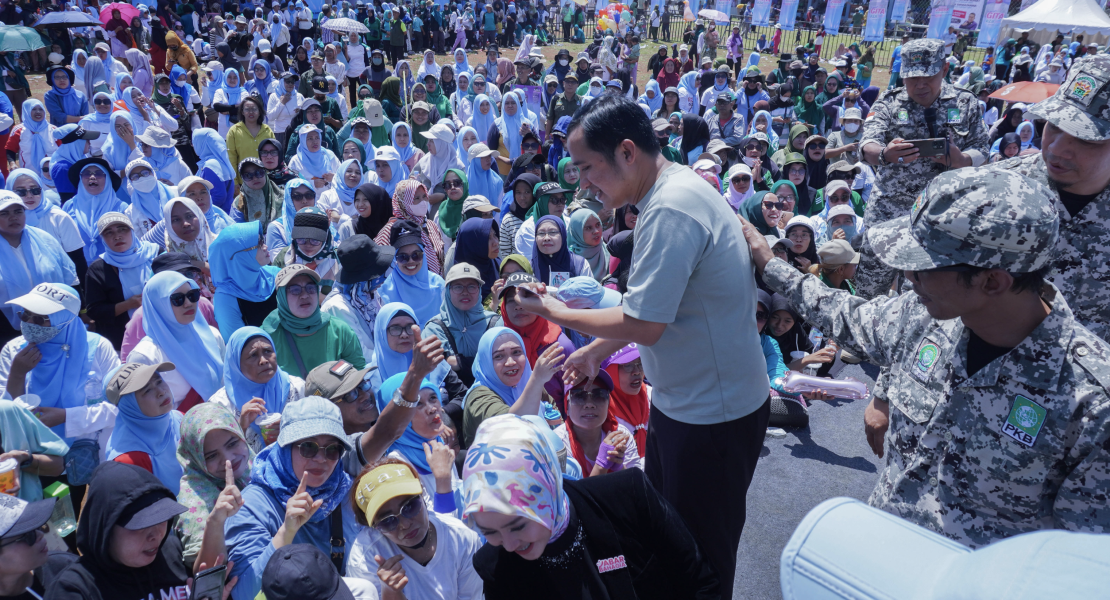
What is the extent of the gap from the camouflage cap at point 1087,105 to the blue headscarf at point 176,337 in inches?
180

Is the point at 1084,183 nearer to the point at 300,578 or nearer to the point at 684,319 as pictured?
the point at 684,319

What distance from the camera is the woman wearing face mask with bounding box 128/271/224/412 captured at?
429 cm

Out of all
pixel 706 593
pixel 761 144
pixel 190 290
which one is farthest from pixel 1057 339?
pixel 761 144

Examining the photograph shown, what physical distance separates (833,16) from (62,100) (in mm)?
24942

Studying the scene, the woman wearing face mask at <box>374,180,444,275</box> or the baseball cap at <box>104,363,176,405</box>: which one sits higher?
the baseball cap at <box>104,363,176,405</box>

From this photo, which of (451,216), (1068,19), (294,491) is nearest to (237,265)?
(294,491)

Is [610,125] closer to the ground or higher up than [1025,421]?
higher up

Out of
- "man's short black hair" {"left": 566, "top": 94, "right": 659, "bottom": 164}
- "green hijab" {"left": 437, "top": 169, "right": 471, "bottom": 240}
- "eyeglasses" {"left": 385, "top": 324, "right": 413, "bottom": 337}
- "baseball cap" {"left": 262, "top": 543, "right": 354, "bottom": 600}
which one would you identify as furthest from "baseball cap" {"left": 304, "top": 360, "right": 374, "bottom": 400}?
"green hijab" {"left": 437, "top": 169, "right": 471, "bottom": 240}

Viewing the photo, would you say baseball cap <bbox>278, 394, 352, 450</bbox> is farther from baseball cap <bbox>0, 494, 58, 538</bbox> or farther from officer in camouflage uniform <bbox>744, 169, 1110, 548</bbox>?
officer in camouflage uniform <bbox>744, 169, 1110, 548</bbox>

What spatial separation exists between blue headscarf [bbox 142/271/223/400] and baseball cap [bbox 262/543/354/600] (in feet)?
7.29

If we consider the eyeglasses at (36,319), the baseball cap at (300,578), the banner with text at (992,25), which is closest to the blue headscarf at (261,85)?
the eyeglasses at (36,319)

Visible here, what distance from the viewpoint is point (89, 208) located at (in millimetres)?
6676

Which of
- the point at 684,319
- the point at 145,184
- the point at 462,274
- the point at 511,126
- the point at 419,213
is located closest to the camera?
the point at 684,319

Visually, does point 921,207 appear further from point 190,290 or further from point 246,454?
point 190,290
